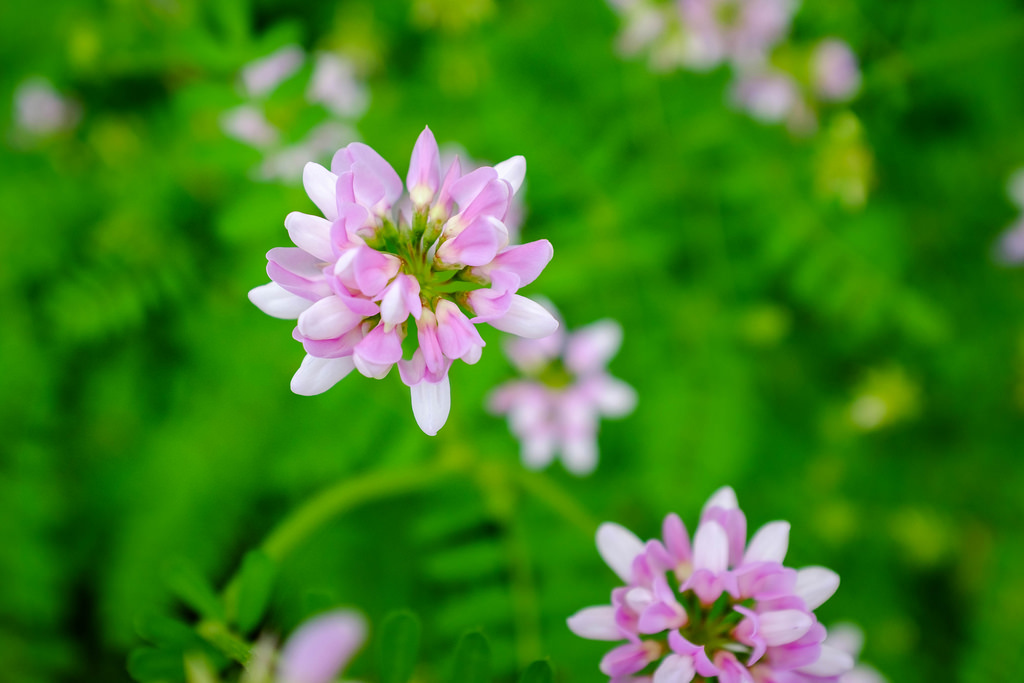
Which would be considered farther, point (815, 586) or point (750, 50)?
point (750, 50)

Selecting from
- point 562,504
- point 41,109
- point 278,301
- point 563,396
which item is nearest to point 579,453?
point 563,396

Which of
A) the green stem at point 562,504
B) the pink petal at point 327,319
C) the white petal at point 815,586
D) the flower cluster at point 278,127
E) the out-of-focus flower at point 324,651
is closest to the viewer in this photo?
the out-of-focus flower at point 324,651

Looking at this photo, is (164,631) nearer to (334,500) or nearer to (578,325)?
(334,500)

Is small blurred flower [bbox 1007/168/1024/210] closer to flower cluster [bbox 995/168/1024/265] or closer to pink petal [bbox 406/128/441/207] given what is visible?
flower cluster [bbox 995/168/1024/265]

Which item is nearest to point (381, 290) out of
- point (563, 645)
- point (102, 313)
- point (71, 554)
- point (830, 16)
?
point (563, 645)

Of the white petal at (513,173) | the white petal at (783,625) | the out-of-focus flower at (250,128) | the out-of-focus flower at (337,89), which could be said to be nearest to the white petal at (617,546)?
the white petal at (783,625)

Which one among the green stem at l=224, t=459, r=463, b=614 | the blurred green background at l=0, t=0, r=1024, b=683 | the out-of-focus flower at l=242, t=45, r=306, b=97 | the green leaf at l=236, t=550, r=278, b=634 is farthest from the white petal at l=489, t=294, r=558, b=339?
the out-of-focus flower at l=242, t=45, r=306, b=97

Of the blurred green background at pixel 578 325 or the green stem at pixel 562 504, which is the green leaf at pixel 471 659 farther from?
the blurred green background at pixel 578 325

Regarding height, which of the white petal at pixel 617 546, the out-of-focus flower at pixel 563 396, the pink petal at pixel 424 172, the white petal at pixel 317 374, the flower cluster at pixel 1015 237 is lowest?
the white petal at pixel 617 546
